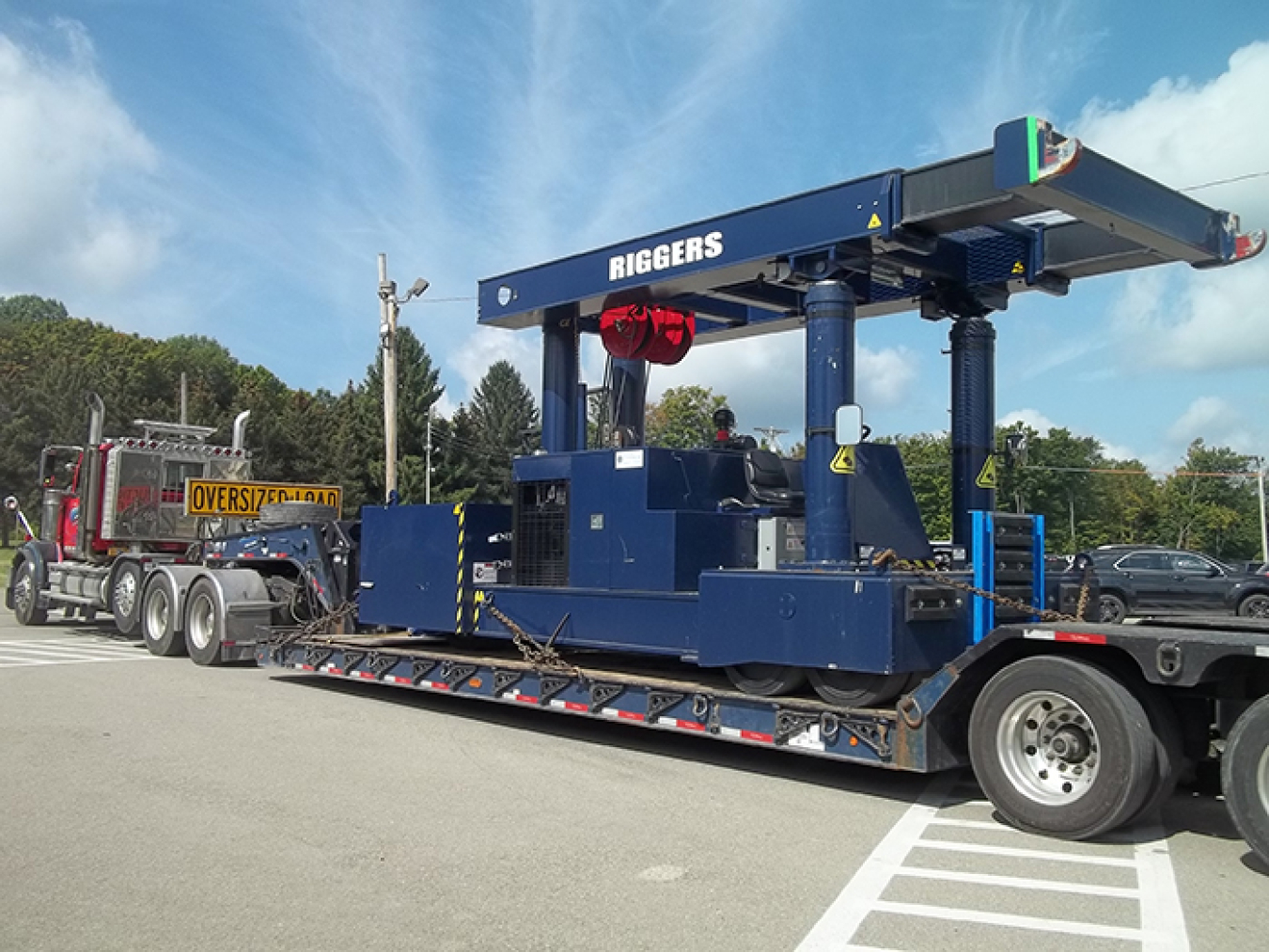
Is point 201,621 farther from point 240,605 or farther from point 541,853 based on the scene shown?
point 541,853

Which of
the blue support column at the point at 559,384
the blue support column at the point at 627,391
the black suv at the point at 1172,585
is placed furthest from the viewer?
the black suv at the point at 1172,585

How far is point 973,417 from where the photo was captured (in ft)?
30.2

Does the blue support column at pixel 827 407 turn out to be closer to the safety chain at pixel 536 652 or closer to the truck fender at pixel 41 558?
the safety chain at pixel 536 652

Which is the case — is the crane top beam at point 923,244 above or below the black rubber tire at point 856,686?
above

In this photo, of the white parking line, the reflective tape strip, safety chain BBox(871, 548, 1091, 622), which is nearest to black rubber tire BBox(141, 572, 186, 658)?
the reflective tape strip

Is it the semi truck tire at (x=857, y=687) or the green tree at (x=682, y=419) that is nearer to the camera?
the semi truck tire at (x=857, y=687)

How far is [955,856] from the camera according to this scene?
6137mm

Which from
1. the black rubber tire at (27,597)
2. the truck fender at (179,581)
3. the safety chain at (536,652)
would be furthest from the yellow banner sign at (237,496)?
the safety chain at (536,652)

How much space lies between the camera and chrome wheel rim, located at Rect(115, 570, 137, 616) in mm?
16203

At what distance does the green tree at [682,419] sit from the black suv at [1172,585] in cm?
901

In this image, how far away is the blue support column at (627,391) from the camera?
10664 millimetres

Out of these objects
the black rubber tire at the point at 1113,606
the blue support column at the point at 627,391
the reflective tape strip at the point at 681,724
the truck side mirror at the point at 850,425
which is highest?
the blue support column at the point at 627,391

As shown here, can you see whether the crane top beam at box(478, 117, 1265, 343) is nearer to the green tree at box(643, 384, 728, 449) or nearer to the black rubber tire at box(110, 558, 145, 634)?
the green tree at box(643, 384, 728, 449)

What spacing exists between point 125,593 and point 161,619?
140 cm
